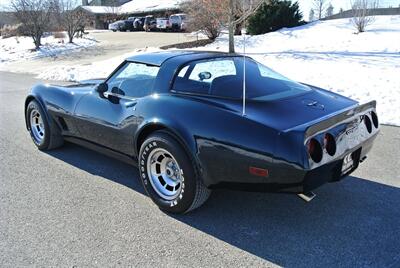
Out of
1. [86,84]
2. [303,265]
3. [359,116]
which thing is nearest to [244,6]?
[86,84]

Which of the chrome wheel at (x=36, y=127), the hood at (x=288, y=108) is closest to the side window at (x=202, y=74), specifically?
the hood at (x=288, y=108)

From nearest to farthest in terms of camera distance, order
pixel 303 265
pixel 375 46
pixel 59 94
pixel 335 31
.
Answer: pixel 303 265, pixel 59 94, pixel 375 46, pixel 335 31

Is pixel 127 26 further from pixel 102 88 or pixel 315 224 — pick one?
pixel 315 224

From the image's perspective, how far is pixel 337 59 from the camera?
1213cm

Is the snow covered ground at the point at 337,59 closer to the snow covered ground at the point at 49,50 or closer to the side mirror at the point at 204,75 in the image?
the side mirror at the point at 204,75

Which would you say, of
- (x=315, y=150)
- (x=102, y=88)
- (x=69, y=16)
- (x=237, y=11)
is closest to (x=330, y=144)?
(x=315, y=150)

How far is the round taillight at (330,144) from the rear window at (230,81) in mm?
669

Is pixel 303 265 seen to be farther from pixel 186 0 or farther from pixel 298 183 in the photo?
pixel 186 0

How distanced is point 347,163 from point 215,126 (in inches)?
44.2

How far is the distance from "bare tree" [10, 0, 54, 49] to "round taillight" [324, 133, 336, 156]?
88.3ft

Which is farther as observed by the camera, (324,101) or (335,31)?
(335,31)

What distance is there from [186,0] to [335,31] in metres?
7.69

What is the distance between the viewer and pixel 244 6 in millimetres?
16141

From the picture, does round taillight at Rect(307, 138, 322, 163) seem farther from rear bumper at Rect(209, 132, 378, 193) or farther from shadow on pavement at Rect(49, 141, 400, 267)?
shadow on pavement at Rect(49, 141, 400, 267)
